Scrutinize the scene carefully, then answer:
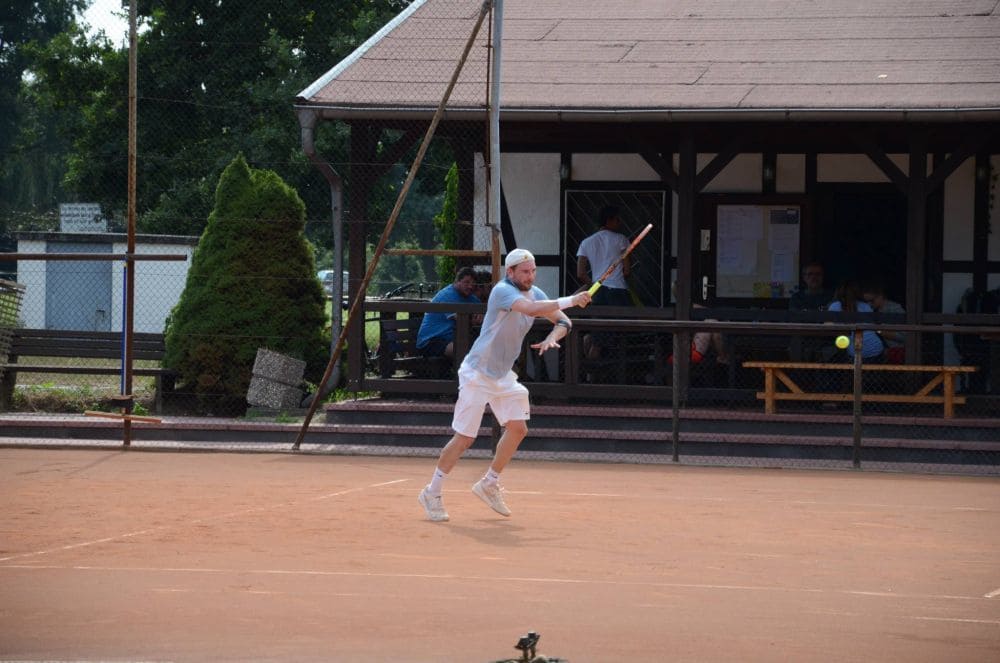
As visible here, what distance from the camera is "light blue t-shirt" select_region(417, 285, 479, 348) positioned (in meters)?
16.5

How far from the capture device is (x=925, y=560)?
9.38m

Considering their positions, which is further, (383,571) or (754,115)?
(754,115)

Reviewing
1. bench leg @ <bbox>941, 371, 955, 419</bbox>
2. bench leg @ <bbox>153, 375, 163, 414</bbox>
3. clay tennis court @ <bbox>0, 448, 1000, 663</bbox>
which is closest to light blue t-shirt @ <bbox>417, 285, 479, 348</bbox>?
clay tennis court @ <bbox>0, 448, 1000, 663</bbox>

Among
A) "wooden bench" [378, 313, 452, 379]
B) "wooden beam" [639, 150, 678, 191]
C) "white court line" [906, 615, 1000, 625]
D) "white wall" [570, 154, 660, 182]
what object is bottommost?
"white court line" [906, 615, 1000, 625]

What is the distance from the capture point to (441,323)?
16594 mm

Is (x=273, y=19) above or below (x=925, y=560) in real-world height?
above

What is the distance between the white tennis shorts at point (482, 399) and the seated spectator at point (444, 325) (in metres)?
5.32

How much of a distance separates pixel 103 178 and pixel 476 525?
24827mm

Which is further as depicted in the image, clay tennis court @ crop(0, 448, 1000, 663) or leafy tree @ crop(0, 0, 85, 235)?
leafy tree @ crop(0, 0, 85, 235)

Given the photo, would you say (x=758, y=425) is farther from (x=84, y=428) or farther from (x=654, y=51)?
(x=84, y=428)

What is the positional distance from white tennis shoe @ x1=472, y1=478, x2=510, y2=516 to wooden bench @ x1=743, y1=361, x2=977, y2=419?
4.86 meters

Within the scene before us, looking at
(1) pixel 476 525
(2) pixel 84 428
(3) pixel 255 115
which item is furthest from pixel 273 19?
(1) pixel 476 525

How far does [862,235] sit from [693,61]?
2978mm

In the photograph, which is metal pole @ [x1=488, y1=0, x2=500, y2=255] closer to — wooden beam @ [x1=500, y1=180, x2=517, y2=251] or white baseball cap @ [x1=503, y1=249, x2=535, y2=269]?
white baseball cap @ [x1=503, y1=249, x2=535, y2=269]
